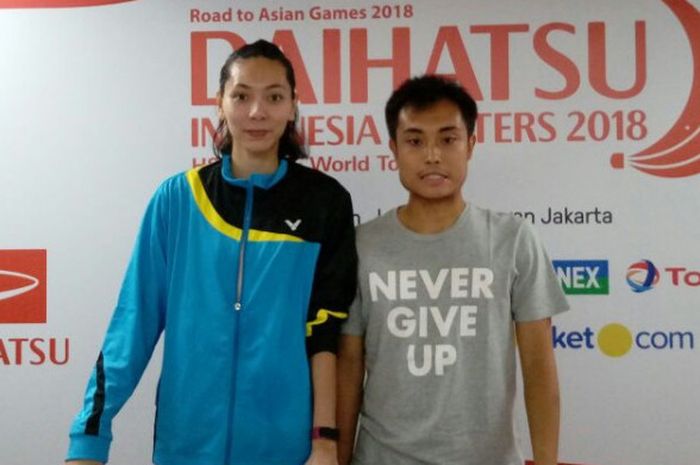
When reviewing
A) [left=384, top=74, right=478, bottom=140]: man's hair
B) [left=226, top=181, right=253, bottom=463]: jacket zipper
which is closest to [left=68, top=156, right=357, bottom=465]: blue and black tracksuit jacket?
[left=226, top=181, right=253, bottom=463]: jacket zipper

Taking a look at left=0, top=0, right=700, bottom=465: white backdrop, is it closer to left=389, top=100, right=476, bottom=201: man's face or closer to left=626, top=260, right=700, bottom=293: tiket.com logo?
left=626, top=260, right=700, bottom=293: tiket.com logo

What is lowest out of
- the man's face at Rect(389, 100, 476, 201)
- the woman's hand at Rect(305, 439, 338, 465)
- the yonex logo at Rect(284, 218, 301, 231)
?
the woman's hand at Rect(305, 439, 338, 465)

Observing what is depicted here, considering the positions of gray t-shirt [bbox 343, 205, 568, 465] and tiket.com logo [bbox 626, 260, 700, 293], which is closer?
gray t-shirt [bbox 343, 205, 568, 465]

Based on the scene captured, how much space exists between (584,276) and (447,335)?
2.95 ft

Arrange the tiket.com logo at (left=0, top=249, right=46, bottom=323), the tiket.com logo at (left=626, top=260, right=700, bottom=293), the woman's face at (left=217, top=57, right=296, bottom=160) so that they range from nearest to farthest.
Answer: the woman's face at (left=217, top=57, right=296, bottom=160) < the tiket.com logo at (left=626, top=260, right=700, bottom=293) < the tiket.com logo at (left=0, top=249, right=46, bottom=323)

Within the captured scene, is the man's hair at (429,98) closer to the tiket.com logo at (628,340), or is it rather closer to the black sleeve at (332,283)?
the black sleeve at (332,283)

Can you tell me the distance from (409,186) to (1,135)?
4.83 ft

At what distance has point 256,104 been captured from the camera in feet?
5.30

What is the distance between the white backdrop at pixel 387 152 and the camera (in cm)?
229

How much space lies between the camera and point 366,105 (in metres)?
2.35

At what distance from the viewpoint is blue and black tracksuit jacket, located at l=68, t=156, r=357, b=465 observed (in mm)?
1517

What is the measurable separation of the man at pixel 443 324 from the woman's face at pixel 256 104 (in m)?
0.29

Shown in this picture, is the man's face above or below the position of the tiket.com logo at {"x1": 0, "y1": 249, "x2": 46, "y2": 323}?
above

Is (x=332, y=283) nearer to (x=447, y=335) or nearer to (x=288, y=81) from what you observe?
(x=447, y=335)
